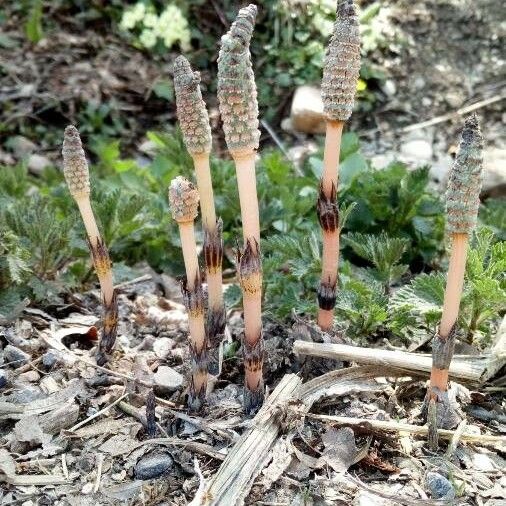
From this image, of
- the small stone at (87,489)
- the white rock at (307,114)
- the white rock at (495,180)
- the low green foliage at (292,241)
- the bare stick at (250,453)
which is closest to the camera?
the bare stick at (250,453)

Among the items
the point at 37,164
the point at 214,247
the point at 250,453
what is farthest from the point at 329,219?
the point at 37,164

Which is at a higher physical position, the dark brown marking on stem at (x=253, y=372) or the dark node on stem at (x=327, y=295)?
the dark node on stem at (x=327, y=295)

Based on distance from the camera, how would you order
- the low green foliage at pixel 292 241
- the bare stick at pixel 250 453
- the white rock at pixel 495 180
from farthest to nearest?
1. the white rock at pixel 495 180
2. the low green foliage at pixel 292 241
3. the bare stick at pixel 250 453

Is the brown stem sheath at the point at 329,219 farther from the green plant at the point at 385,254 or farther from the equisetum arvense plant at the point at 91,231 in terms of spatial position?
the equisetum arvense plant at the point at 91,231

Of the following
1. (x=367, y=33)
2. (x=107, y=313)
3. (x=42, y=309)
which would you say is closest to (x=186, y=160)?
(x=42, y=309)

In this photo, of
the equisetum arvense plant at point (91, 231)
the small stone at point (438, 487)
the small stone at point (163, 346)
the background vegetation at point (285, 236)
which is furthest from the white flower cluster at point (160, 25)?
the small stone at point (438, 487)

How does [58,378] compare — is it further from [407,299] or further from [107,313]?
[407,299]

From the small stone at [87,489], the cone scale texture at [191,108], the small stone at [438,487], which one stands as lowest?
the small stone at [87,489]

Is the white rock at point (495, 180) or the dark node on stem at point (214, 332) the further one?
the white rock at point (495, 180)
